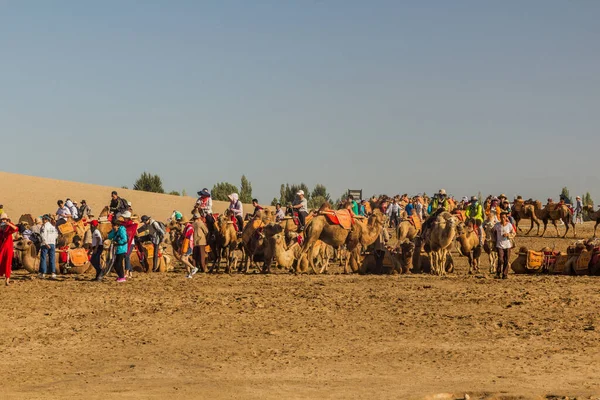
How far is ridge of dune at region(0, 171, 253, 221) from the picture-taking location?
177 ft

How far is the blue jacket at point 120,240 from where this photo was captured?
21453 mm

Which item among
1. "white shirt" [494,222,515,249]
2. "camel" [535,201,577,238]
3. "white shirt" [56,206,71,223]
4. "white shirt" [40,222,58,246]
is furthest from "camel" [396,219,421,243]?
"white shirt" [40,222,58,246]

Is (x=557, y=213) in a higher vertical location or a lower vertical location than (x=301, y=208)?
higher

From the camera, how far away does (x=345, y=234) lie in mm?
24203

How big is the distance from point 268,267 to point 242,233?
3.90ft

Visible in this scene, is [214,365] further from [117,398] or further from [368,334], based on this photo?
[368,334]

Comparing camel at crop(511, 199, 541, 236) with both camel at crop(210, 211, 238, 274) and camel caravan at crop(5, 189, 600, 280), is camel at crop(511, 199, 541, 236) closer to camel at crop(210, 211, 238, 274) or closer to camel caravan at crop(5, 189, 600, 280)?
camel caravan at crop(5, 189, 600, 280)

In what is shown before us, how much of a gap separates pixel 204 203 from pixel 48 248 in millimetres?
4384

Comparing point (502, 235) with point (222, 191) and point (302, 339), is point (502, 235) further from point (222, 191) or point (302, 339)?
point (222, 191)

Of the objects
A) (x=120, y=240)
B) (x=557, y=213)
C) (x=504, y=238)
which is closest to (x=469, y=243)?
(x=504, y=238)

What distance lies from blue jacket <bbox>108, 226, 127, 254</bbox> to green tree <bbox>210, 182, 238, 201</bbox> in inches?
2223

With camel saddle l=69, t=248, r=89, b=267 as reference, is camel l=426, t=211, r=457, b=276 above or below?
above

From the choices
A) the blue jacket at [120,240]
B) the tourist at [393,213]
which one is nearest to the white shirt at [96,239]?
the blue jacket at [120,240]

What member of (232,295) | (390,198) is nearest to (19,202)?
(390,198)
